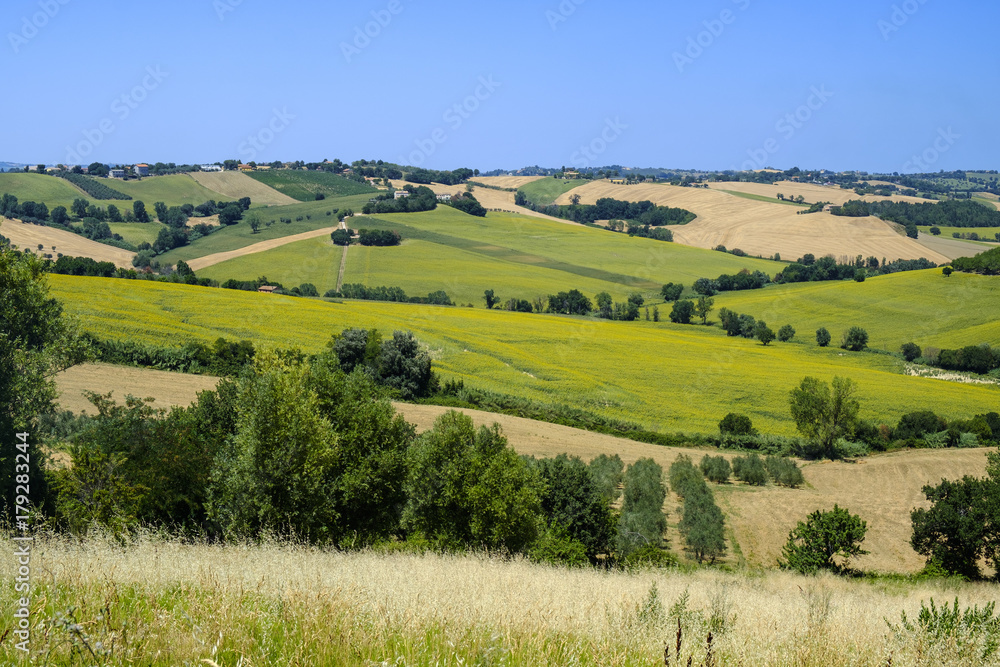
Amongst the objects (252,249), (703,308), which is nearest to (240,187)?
(252,249)

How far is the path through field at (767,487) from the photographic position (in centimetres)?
3322

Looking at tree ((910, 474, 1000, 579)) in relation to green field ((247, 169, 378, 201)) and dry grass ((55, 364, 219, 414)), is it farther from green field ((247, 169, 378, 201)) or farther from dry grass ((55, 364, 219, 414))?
green field ((247, 169, 378, 201))

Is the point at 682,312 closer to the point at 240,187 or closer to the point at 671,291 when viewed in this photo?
the point at 671,291

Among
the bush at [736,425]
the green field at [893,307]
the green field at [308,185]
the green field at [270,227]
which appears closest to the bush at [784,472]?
the bush at [736,425]

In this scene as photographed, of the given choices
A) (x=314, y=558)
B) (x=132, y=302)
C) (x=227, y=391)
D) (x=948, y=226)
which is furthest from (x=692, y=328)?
(x=948, y=226)

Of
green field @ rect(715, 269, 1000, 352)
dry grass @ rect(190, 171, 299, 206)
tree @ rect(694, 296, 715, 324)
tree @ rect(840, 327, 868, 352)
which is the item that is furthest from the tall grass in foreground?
dry grass @ rect(190, 171, 299, 206)

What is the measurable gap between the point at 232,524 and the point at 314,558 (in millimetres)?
9176

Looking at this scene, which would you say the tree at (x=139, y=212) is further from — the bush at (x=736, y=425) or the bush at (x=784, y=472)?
the bush at (x=784, y=472)

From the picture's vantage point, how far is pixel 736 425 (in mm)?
53781

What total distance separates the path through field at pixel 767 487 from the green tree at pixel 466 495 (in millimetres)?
11938

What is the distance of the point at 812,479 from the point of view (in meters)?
45.0

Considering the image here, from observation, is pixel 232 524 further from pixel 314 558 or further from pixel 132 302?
pixel 132 302

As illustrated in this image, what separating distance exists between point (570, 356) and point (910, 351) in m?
42.9

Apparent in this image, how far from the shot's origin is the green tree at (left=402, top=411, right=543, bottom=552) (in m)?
21.3
